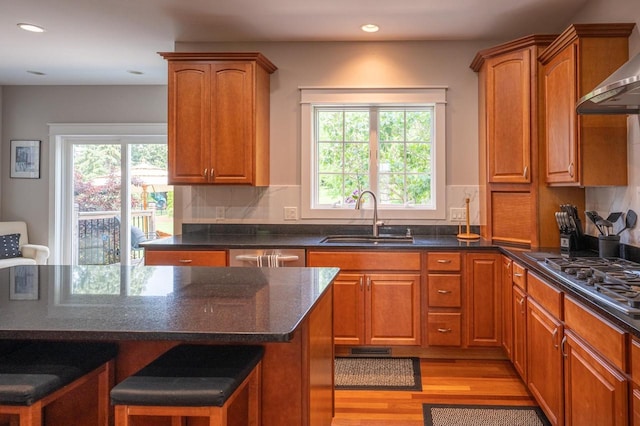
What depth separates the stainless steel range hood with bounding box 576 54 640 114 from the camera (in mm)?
1792

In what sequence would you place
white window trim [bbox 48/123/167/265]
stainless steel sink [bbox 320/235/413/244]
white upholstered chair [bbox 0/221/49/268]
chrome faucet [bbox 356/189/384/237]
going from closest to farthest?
1. stainless steel sink [bbox 320/235/413/244]
2. chrome faucet [bbox 356/189/384/237]
3. white upholstered chair [bbox 0/221/49/268]
4. white window trim [bbox 48/123/167/265]

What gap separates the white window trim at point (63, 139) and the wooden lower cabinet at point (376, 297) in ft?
10.4

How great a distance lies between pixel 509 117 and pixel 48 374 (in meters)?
3.12

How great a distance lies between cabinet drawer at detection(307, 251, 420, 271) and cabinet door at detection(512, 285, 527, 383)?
715 millimetres

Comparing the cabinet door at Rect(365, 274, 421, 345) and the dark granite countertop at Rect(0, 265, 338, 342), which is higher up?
the dark granite countertop at Rect(0, 265, 338, 342)

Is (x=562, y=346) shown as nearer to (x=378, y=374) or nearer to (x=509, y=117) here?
(x=378, y=374)

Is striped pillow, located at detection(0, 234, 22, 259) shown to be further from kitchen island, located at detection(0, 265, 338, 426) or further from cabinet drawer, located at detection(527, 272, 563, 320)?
cabinet drawer, located at detection(527, 272, 563, 320)

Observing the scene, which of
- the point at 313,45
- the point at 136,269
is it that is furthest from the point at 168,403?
the point at 313,45

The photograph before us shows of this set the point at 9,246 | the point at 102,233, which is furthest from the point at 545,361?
the point at 9,246

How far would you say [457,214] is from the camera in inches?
152

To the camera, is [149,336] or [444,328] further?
[444,328]

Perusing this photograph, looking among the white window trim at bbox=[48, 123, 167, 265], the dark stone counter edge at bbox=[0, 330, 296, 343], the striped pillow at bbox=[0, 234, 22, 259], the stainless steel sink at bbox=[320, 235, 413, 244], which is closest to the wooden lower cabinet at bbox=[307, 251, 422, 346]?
the stainless steel sink at bbox=[320, 235, 413, 244]

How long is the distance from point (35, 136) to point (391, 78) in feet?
14.3

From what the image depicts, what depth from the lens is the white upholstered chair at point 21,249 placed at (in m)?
5.04
